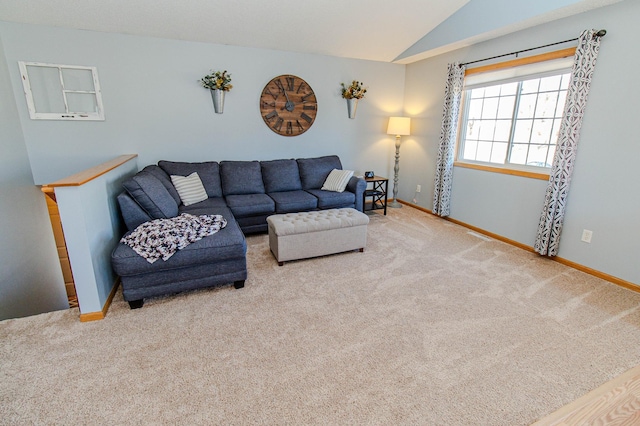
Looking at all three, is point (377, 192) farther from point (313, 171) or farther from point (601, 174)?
point (601, 174)

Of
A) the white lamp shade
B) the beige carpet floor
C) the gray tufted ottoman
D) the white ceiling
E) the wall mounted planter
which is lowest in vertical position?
the beige carpet floor

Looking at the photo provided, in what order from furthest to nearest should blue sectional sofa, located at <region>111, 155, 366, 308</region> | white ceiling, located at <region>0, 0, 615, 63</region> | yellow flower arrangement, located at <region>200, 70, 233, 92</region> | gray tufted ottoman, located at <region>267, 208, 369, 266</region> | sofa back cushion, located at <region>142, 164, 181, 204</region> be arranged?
yellow flower arrangement, located at <region>200, 70, 233, 92</region> < sofa back cushion, located at <region>142, 164, 181, 204</region> < white ceiling, located at <region>0, 0, 615, 63</region> < gray tufted ottoman, located at <region>267, 208, 369, 266</region> < blue sectional sofa, located at <region>111, 155, 366, 308</region>

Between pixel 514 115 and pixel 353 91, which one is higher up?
pixel 353 91

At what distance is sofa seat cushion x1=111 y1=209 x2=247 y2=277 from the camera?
2.20m

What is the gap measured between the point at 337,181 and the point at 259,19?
220 cm

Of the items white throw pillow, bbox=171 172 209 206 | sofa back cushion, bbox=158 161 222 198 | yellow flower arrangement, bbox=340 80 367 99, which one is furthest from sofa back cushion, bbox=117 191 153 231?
yellow flower arrangement, bbox=340 80 367 99

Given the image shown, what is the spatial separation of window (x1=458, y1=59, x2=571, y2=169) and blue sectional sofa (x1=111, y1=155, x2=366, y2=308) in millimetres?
1708

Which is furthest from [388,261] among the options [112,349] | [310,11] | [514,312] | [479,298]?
[310,11]

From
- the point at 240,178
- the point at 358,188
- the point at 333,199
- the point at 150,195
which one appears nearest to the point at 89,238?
the point at 150,195

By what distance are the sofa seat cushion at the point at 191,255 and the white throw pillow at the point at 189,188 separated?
1243mm

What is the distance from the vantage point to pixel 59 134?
11.7 feet

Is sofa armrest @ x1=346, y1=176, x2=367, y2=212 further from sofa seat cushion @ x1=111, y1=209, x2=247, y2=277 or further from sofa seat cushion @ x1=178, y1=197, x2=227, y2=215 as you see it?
sofa seat cushion @ x1=111, y1=209, x2=247, y2=277

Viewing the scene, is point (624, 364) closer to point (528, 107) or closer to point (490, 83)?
point (528, 107)

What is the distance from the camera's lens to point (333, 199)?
4160 millimetres
